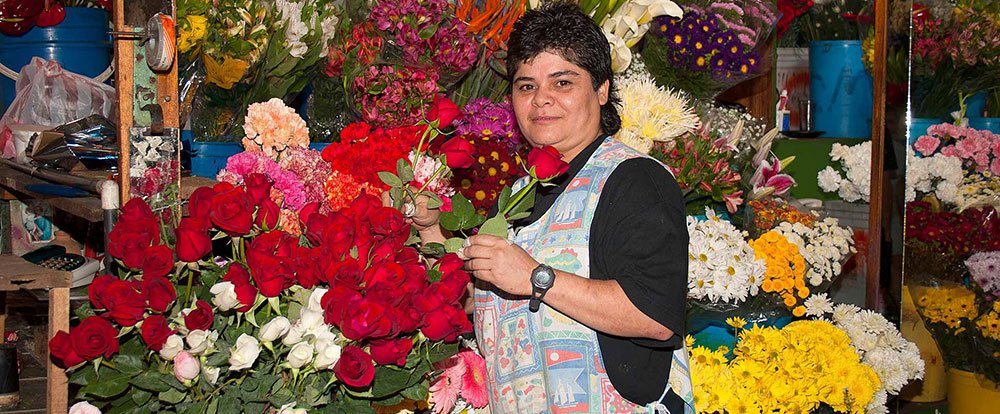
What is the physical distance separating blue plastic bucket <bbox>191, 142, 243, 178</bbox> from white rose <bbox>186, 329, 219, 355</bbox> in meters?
1.08

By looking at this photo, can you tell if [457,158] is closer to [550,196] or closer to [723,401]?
[550,196]

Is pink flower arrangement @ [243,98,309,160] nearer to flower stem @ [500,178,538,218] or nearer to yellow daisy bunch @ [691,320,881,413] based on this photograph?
flower stem @ [500,178,538,218]

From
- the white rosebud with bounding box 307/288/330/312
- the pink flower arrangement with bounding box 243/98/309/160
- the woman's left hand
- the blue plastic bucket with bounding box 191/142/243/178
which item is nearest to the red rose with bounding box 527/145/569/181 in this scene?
the woman's left hand

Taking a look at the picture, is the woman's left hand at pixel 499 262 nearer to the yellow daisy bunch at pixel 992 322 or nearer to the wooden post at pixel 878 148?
the wooden post at pixel 878 148

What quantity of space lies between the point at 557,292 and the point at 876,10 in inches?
83.1

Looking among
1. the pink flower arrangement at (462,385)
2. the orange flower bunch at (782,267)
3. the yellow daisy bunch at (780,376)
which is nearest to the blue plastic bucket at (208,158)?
the pink flower arrangement at (462,385)

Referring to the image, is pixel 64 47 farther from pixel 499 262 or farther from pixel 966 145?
pixel 966 145

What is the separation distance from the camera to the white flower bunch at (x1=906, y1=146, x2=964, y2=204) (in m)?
3.08

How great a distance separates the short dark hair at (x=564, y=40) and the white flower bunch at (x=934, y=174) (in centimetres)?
171

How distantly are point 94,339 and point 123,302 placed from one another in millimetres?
57

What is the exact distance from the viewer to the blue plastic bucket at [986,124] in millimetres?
3080

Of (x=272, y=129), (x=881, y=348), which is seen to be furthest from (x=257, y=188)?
(x=881, y=348)

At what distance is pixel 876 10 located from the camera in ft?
10.2

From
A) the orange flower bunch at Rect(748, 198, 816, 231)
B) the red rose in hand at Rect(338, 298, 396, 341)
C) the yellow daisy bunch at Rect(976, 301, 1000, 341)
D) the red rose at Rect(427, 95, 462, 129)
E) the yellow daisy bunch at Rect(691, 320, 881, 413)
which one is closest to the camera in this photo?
the red rose in hand at Rect(338, 298, 396, 341)
